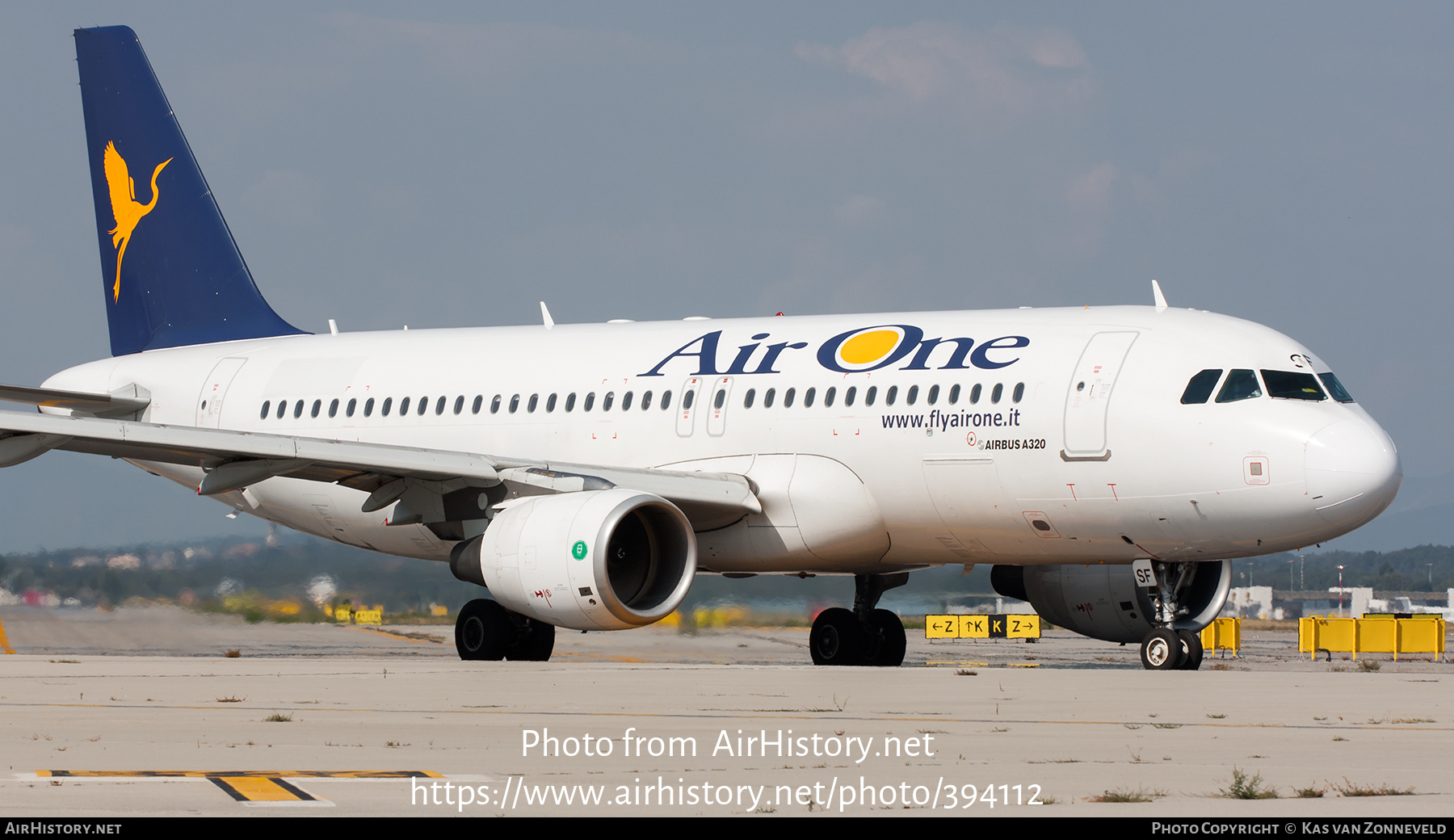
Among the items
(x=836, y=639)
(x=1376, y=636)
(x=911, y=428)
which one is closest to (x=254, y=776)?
(x=911, y=428)

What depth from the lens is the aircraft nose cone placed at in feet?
53.0

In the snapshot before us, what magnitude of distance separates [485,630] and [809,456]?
4319 millimetres

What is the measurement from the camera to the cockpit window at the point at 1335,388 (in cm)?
1717

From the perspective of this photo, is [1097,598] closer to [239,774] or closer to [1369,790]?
[1369,790]

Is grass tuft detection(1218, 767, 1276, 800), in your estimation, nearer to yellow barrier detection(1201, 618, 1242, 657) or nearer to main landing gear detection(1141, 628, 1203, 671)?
main landing gear detection(1141, 628, 1203, 671)

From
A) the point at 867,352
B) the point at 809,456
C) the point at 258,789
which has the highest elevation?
the point at 867,352

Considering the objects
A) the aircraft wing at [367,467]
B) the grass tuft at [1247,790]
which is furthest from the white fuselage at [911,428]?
the grass tuft at [1247,790]

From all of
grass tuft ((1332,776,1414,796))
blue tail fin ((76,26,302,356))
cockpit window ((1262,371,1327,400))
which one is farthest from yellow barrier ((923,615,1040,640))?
grass tuft ((1332,776,1414,796))

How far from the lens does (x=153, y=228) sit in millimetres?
25469

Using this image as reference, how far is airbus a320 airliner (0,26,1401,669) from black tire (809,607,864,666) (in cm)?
3

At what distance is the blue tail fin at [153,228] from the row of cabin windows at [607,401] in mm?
2749

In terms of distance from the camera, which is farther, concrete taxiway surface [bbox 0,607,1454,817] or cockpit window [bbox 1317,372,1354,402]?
cockpit window [bbox 1317,372,1354,402]

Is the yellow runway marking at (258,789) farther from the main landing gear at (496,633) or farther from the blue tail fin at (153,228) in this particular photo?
the blue tail fin at (153,228)

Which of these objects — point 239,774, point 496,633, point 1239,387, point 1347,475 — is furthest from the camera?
point 496,633
